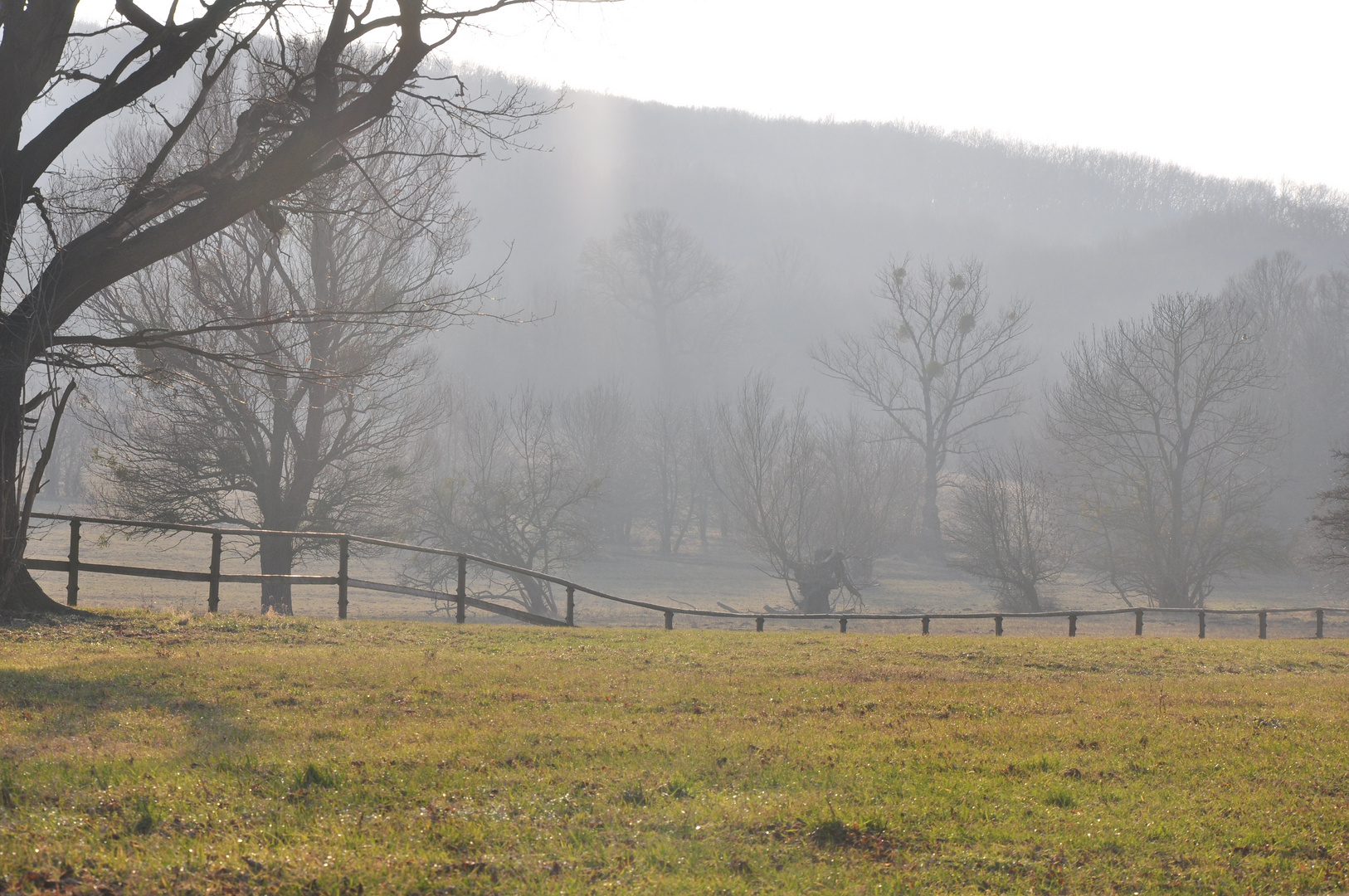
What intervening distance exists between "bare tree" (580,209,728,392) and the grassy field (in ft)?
259

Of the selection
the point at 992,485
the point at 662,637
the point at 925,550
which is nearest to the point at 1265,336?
the point at 925,550

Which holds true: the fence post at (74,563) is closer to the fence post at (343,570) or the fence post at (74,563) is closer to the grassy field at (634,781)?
the fence post at (343,570)

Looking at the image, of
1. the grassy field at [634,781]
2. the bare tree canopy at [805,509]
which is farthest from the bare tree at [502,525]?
the grassy field at [634,781]

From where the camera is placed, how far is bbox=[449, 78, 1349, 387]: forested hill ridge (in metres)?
112

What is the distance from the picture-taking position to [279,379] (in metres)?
22.6

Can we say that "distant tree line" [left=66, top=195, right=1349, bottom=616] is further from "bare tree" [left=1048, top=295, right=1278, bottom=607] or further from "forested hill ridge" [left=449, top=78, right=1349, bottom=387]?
"forested hill ridge" [left=449, top=78, right=1349, bottom=387]

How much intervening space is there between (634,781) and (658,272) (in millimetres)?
87352

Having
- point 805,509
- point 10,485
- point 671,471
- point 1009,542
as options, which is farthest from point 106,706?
point 671,471

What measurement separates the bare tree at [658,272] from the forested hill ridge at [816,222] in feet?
18.3

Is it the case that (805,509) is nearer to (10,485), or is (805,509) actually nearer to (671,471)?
(671,471)

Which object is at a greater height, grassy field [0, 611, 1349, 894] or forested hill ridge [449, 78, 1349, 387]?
forested hill ridge [449, 78, 1349, 387]

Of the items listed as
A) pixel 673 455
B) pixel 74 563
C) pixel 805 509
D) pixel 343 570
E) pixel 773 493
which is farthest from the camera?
pixel 673 455

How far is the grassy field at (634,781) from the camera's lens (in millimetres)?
4566

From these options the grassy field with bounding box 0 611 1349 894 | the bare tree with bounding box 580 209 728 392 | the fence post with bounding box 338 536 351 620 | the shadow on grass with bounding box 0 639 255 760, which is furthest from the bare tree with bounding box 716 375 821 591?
the bare tree with bounding box 580 209 728 392
